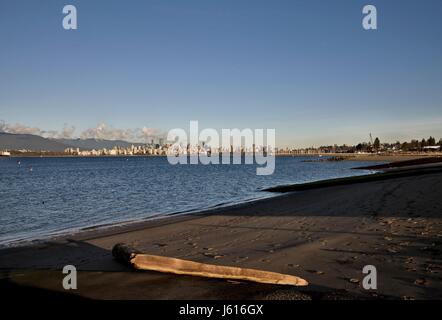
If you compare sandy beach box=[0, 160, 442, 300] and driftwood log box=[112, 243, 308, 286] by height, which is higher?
driftwood log box=[112, 243, 308, 286]

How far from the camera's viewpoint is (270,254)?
10750mm

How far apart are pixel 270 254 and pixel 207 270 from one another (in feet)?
10.5

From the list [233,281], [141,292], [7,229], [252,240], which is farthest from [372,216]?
[7,229]

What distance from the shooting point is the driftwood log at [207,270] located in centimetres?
773

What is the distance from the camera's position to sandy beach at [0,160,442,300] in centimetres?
735

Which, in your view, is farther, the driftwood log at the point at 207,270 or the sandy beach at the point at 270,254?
the driftwood log at the point at 207,270

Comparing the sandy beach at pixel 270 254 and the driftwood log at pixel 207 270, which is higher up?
the driftwood log at pixel 207 270

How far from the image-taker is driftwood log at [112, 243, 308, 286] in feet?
25.4

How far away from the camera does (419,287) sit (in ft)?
24.2

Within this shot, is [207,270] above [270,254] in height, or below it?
above

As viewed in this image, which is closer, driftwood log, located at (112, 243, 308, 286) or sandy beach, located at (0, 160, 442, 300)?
sandy beach, located at (0, 160, 442, 300)

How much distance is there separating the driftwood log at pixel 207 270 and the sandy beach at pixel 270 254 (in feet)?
0.56

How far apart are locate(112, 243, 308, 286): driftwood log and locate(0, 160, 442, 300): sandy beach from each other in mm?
169
